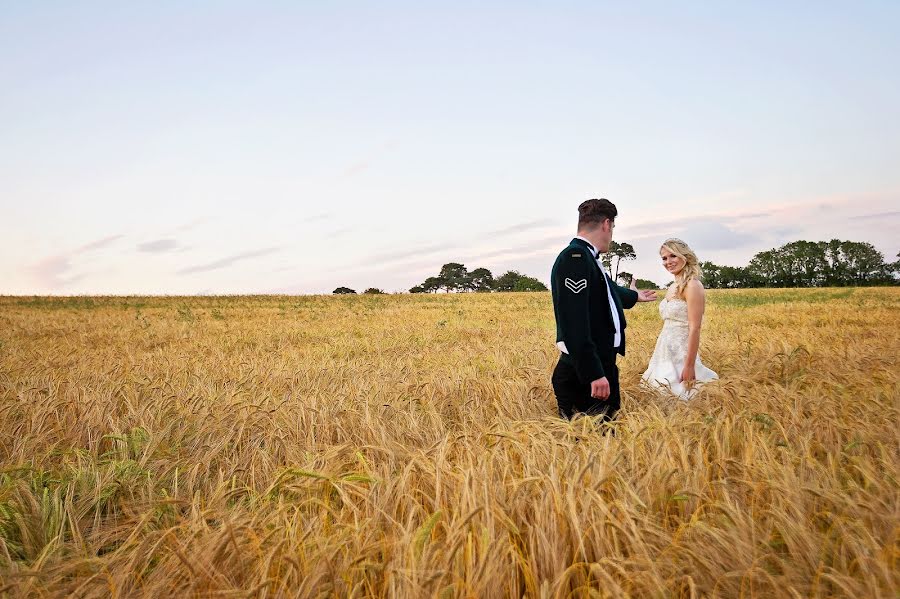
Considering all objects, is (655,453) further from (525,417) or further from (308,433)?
(308,433)

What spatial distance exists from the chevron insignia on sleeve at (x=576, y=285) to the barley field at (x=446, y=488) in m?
0.91

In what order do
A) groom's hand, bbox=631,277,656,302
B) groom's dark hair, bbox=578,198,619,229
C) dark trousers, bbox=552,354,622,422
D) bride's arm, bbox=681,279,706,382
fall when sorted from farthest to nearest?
bride's arm, bbox=681,279,706,382
groom's hand, bbox=631,277,656,302
dark trousers, bbox=552,354,622,422
groom's dark hair, bbox=578,198,619,229

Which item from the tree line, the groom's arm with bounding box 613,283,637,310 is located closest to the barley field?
the groom's arm with bounding box 613,283,637,310

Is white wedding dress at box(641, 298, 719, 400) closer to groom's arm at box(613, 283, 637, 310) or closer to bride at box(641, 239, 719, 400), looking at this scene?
bride at box(641, 239, 719, 400)

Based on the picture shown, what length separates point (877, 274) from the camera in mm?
95062

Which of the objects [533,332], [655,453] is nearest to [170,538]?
[655,453]

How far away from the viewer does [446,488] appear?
2.94 m

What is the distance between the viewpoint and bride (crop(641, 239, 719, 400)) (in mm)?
5977

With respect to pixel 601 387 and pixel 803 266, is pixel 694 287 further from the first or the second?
pixel 803 266

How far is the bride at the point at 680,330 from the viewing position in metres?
5.98

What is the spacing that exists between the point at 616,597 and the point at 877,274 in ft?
385

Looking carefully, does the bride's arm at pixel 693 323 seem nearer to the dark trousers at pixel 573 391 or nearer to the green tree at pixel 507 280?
the dark trousers at pixel 573 391

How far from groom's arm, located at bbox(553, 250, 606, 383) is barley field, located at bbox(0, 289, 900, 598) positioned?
1.35 ft

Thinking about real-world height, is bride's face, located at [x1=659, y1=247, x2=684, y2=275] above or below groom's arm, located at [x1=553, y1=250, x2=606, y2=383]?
above
